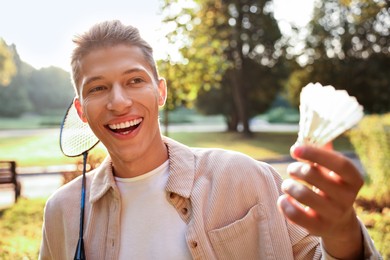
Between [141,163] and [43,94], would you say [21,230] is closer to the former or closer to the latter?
[141,163]

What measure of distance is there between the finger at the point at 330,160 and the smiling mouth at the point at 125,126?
3.17ft

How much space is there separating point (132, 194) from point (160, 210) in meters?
0.16

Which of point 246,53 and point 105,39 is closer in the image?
point 105,39

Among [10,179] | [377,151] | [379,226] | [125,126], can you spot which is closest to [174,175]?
[125,126]

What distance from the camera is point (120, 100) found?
181cm

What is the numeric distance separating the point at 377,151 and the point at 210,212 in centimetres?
687

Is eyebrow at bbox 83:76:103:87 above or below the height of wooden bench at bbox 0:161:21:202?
above

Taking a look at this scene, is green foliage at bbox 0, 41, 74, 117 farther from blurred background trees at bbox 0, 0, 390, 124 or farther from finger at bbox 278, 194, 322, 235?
finger at bbox 278, 194, 322, 235

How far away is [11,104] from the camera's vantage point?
46.5 m

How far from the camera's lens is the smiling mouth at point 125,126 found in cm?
184

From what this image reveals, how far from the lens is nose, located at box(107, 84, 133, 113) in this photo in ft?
5.94

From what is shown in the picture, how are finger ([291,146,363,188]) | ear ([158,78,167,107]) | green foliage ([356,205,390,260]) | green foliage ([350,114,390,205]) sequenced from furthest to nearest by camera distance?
green foliage ([350,114,390,205]), green foliage ([356,205,390,260]), ear ([158,78,167,107]), finger ([291,146,363,188])

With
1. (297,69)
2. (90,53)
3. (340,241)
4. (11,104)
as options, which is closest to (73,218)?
(90,53)

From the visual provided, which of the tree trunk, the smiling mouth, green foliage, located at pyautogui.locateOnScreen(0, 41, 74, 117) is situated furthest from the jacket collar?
green foliage, located at pyautogui.locateOnScreen(0, 41, 74, 117)
